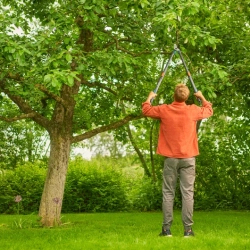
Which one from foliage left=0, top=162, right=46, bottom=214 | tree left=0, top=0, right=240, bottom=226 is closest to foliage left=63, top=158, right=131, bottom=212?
foliage left=0, top=162, right=46, bottom=214

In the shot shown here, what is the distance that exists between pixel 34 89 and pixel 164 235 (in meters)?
4.57

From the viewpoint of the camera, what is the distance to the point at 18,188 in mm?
19141

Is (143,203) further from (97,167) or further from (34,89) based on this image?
(34,89)

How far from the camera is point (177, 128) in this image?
816 cm

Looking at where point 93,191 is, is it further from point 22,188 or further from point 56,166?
point 56,166

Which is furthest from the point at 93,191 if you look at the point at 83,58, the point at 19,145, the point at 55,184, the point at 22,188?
the point at 83,58

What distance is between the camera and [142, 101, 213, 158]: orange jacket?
812 centimetres

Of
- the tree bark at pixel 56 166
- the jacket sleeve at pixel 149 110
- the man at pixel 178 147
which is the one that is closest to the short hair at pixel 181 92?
the man at pixel 178 147

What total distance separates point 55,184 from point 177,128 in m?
4.82

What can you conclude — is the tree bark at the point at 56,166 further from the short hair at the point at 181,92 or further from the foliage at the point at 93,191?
the foliage at the point at 93,191

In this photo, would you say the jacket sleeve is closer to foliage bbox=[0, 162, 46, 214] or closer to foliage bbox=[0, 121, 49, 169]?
foliage bbox=[0, 162, 46, 214]

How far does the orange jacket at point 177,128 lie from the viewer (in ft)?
26.6

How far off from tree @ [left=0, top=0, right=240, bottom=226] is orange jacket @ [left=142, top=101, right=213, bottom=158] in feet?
4.52

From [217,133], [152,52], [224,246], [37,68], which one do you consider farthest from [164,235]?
[217,133]
